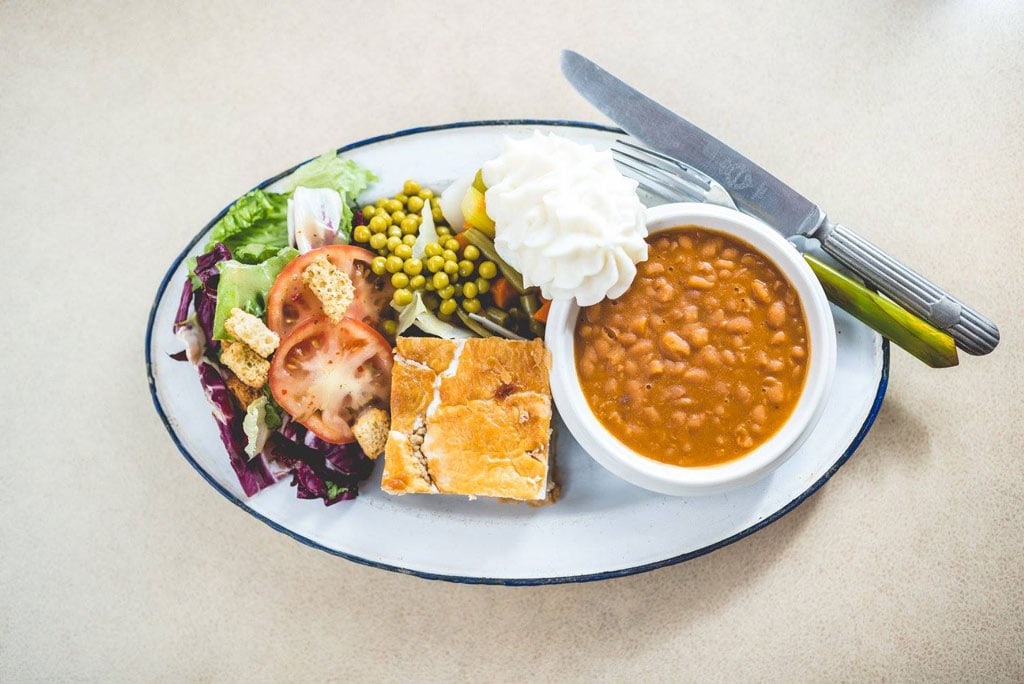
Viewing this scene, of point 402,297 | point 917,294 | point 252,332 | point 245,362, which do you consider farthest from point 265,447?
point 917,294

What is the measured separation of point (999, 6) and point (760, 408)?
2064 mm

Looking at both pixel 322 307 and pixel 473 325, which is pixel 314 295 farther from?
pixel 473 325

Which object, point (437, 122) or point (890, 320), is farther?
point (437, 122)

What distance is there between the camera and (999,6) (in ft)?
9.10

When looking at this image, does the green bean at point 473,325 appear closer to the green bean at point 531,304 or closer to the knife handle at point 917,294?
the green bean at point 531,304

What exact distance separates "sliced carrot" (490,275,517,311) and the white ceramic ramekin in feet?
1.28

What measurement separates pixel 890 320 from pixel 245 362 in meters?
2.21

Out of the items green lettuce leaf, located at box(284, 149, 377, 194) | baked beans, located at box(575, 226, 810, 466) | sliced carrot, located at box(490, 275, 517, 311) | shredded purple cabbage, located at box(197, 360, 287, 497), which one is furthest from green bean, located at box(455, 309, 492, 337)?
shredded purple cabbage, located at box(197, 360, 287, 497)

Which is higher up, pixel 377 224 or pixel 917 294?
pixel 917 294

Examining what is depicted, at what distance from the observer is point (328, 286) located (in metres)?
2.35

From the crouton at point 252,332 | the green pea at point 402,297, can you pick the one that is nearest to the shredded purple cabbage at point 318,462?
the crouton at point 252,332

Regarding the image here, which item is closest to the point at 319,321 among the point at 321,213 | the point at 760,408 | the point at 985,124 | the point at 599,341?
the point at 321,213

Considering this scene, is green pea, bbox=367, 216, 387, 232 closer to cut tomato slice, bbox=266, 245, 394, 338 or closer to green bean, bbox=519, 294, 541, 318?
cut tomato slice, bbox=266, 245, 394, 338

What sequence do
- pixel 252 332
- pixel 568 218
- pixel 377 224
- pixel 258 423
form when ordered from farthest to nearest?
pixel 377 224, pixel 258 423, pixel 252 332, pixel 568 218
